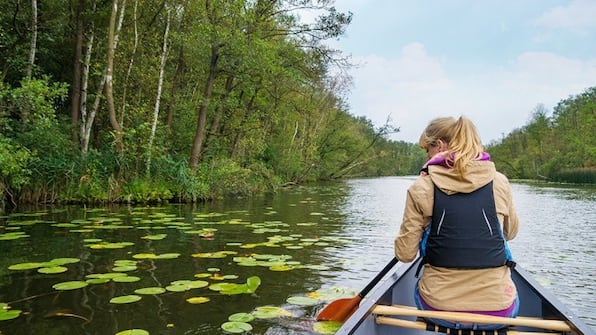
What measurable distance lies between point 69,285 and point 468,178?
144 inches

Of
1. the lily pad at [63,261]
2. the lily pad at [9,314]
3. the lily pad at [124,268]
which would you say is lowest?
the lily pad at [9,314]

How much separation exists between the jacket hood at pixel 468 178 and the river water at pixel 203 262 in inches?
66.0

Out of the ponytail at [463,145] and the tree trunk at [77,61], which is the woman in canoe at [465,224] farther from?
the tree trunk at [77,61]

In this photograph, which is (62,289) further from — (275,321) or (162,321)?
(275,321)

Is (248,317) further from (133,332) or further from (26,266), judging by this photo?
(26,266)

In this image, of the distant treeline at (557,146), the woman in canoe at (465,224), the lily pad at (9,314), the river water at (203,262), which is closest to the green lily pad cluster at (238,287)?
the river water at (203,262)

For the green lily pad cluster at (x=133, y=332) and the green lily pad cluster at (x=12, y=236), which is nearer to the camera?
the green lily pad cluster at (x=133, y=332)

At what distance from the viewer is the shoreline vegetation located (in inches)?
408

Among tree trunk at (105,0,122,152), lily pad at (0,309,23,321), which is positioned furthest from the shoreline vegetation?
lily pad at (0,309,23,321)

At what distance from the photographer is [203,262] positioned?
5.18 meters

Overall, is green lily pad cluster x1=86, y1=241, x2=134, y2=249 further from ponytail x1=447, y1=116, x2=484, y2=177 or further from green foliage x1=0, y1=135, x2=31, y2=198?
ponytail x1=447, y1=116, x2=484, y2=177

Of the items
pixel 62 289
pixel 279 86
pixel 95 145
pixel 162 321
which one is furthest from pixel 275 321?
pixel 279 86

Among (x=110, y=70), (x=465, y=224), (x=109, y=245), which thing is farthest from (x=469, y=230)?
(x=110, y=70)

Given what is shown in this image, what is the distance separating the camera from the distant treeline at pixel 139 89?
408 inches
